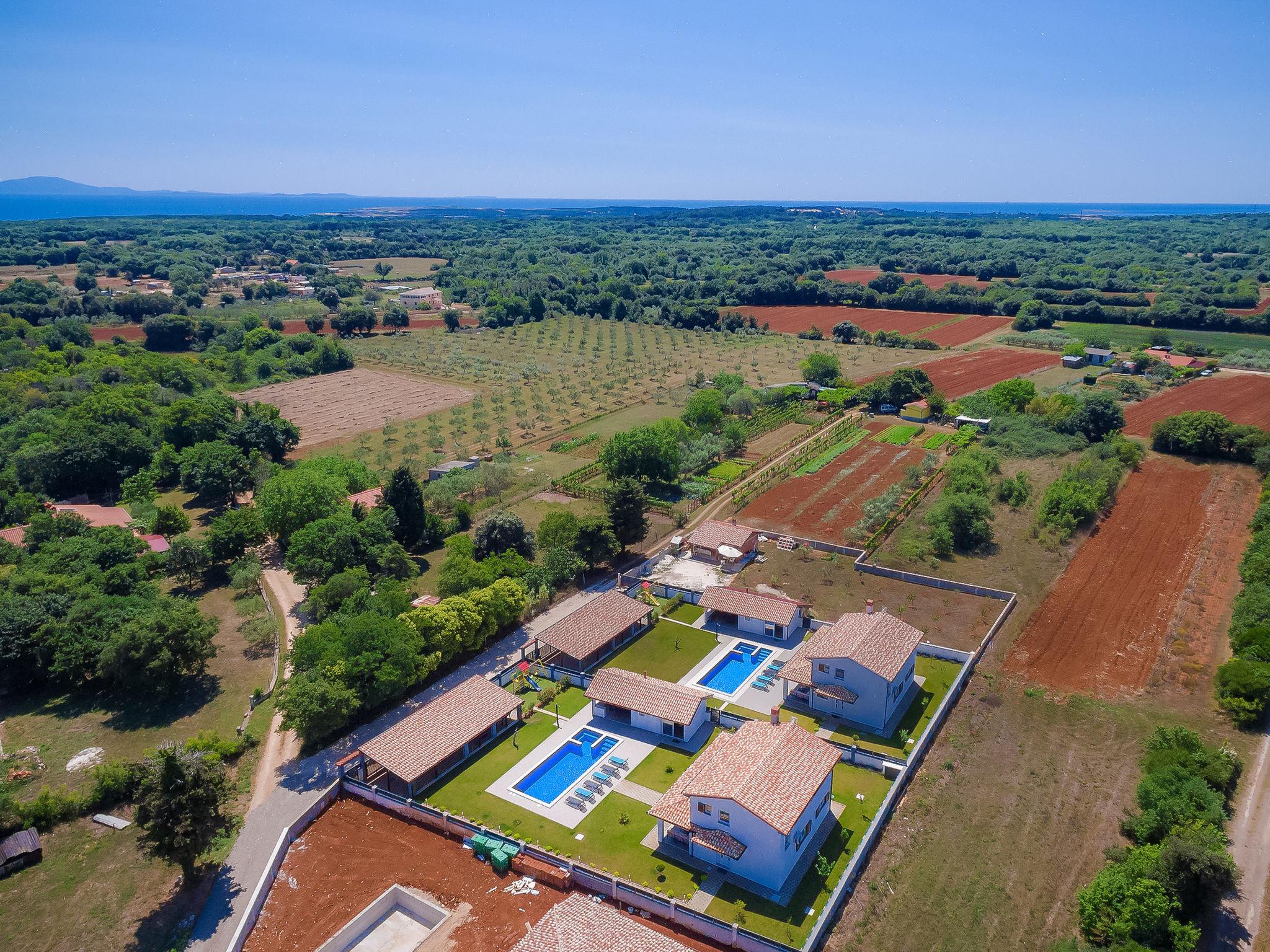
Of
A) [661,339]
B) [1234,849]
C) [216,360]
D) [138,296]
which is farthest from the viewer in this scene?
[138,296]

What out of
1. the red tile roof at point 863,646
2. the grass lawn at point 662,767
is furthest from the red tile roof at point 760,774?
the red tile roof at point 863,646

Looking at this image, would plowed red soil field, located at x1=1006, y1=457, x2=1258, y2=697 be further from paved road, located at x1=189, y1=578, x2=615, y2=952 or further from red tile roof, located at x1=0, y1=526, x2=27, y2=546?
red tile roof, located at x1=0, y1=526, x2=27, y2=546

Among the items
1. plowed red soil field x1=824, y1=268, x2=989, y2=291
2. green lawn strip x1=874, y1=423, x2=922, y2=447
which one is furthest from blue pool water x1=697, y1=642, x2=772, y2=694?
plowed red soil field x1=824, y1=268, x2=989, y2=291

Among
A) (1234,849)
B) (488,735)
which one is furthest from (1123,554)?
(488,735)

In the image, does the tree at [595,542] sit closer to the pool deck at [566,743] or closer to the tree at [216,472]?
the pool deck at [566,743]

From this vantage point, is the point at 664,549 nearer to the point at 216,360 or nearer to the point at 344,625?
the point at 344,625

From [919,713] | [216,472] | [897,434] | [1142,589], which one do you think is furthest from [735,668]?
[216,472]
